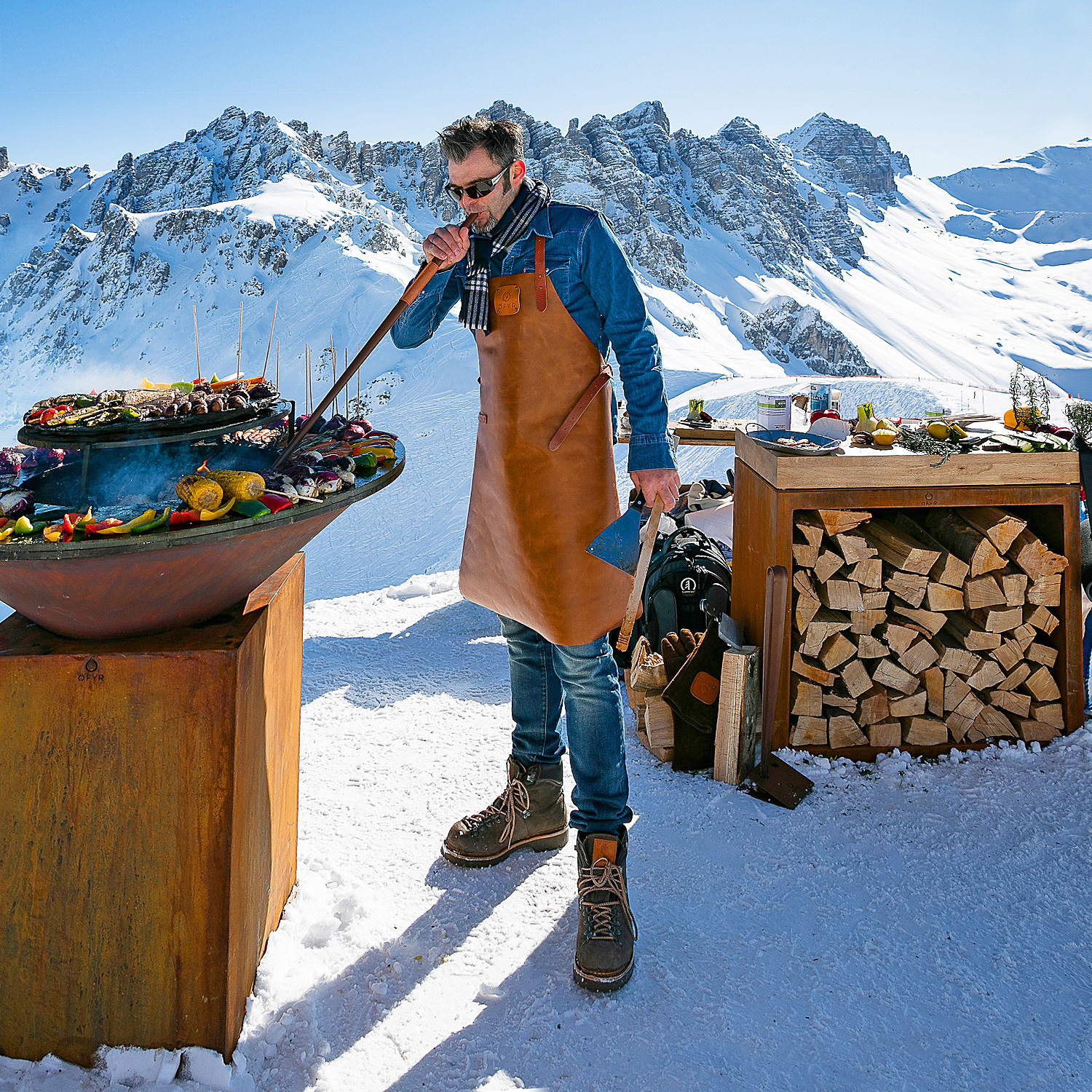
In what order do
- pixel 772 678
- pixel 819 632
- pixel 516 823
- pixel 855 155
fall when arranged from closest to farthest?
pixel 516 823
pixel 772 678
pixel 819 632
pixel 855 155

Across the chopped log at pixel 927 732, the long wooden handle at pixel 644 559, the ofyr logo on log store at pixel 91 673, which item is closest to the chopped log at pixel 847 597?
the chopped log at pixel 927 732

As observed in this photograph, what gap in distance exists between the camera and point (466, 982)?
1.71m

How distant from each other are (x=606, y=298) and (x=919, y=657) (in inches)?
64.2

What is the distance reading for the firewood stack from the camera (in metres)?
2.61

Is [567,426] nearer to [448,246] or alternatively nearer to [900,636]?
[448,246]

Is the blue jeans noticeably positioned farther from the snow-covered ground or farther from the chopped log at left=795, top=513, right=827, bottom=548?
the chopped log at left=795, top=513, right=827, bottom=548

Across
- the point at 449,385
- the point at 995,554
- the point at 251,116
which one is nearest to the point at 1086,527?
the point at 995,554

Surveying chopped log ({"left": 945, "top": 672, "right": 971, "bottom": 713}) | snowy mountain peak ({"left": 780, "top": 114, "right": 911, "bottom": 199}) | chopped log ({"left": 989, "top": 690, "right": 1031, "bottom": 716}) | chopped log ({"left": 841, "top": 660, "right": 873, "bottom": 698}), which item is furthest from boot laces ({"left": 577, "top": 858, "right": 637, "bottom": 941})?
snowy mountain peak ({"left": 780, "top": 114, "right": 911, "bottom": 199})

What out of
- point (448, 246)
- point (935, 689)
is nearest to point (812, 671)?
point (935, 689)

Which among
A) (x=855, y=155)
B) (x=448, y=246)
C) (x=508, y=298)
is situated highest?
(x=855, y=155)

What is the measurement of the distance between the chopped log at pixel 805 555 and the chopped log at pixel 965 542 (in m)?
0.48

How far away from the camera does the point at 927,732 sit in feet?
8.71

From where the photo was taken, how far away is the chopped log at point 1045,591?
261cm

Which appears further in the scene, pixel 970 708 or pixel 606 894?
pixel 970 708
